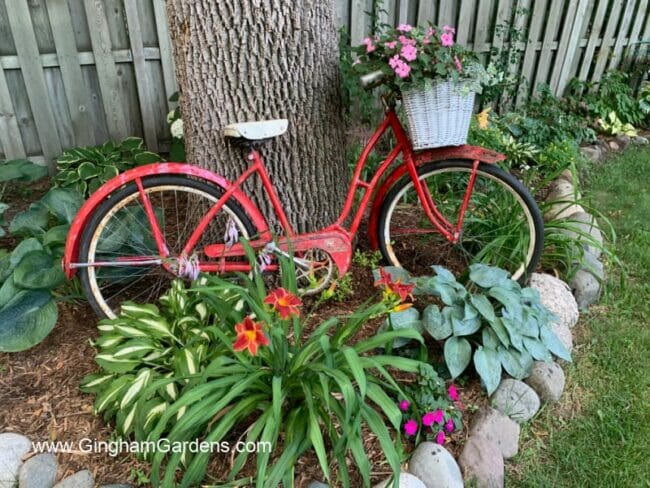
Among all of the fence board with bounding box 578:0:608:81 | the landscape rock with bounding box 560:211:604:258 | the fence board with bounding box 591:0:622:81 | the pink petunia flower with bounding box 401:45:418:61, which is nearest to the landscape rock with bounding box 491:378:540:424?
the landscape rock with bounding box 560:211:604:258

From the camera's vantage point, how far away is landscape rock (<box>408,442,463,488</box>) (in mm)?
1780

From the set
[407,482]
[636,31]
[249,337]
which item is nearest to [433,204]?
[407,482]

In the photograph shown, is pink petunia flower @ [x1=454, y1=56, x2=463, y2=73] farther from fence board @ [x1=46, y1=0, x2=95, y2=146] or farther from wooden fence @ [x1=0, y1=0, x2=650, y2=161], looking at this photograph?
fence board @ [x1=46, y1=0, x2=95, y2=146]

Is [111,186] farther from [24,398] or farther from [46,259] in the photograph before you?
[24,398]

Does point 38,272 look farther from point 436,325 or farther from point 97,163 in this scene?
point 436,325

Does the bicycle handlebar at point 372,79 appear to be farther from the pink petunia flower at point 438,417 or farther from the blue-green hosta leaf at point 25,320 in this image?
the blue-green hosta leaf at point 25,320

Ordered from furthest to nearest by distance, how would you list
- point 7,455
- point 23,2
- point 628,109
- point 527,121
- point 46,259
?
point 628,109, point 527,121, point 23,2, point 46,259, point 7,455

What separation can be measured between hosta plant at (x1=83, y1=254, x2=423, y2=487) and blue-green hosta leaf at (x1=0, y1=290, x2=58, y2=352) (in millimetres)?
279

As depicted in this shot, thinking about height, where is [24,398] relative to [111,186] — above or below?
below

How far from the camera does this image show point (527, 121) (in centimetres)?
457

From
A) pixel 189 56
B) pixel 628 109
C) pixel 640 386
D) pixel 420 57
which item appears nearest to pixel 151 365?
pixel 189 56

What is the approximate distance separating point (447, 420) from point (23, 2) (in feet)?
11.2

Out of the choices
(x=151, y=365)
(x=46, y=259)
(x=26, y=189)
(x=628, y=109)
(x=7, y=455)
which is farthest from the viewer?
(x=628, y=109)

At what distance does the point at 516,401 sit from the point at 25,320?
197cm
